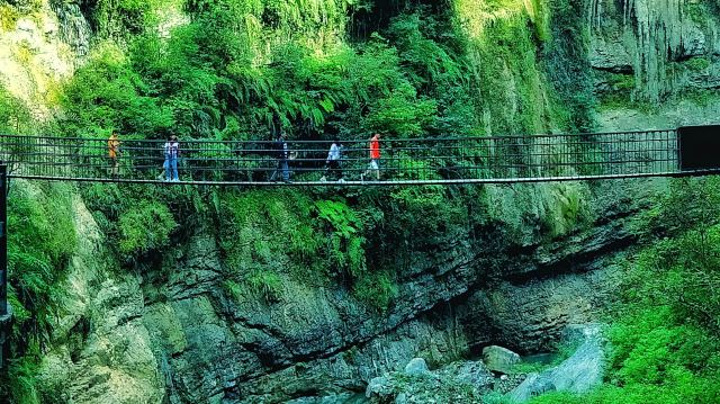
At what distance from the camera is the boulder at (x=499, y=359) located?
85.0 ft

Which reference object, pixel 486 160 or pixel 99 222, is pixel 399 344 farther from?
pixel 99 222

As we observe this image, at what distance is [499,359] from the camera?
26.2 metres

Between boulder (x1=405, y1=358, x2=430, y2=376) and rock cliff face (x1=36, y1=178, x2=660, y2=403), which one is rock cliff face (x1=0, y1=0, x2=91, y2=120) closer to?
rock cliff face (x1=36, y1=178, x2=660, y2=403)

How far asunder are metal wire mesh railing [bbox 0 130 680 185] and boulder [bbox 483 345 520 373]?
4311 millimetres

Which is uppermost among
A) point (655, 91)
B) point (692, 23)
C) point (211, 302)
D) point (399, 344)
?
point (692, 23)

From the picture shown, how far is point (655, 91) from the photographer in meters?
33.3

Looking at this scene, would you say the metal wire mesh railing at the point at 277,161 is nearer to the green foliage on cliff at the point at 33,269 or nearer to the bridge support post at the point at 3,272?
the green foliage on cliff at the point at 33,269

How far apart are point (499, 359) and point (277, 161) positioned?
964 centimetres

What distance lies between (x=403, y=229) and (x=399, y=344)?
2.62 metres

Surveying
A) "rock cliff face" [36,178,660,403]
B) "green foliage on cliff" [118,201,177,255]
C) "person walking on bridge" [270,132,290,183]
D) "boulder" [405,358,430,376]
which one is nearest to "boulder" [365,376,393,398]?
"rock cliff face" [36,178,660,403]

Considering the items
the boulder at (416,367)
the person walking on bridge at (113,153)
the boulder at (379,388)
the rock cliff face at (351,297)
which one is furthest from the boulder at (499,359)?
the person walking on bridge at (113,153)

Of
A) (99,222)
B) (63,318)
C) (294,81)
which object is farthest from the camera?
(294,81)

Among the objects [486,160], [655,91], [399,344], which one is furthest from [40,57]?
[655,91]

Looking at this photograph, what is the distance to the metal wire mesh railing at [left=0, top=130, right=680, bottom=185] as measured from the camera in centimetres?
1650
